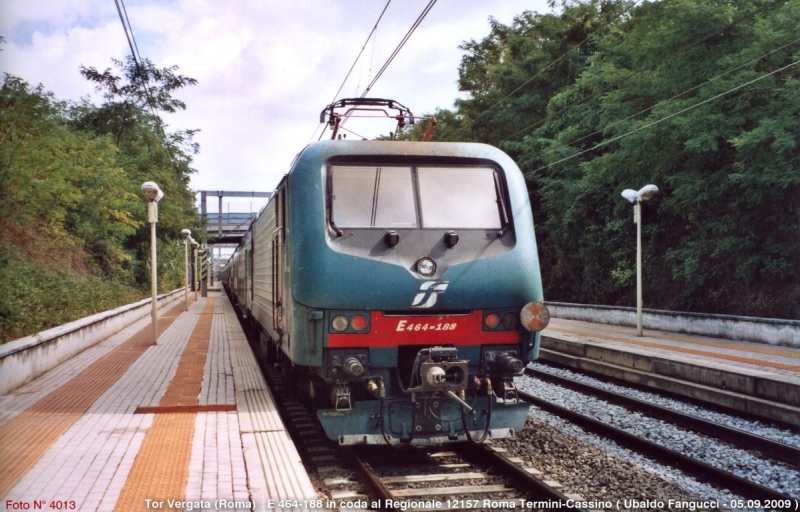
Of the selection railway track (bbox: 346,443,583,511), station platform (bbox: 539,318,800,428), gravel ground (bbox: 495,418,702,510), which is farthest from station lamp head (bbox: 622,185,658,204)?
railway track (bbox: 346,443,583,511)

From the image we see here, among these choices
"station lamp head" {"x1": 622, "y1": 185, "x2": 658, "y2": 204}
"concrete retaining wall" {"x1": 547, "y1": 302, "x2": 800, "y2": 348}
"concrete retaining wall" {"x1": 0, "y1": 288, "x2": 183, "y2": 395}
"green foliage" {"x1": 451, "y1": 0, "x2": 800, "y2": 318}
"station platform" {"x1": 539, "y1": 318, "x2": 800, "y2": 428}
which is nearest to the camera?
"concrete retaining wall" {"x1": 0, "y1": 288, "x2": 183, "y2": 395}

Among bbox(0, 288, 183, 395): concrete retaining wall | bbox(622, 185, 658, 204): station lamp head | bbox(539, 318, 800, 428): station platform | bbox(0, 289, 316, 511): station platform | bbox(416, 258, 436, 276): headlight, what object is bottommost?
bbox(539, 318, 800, 428): station platform

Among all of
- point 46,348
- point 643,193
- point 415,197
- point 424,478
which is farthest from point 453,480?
point 643,193

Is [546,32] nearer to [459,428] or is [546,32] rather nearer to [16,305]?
[16,305]

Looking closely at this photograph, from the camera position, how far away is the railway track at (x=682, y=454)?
19.3ft

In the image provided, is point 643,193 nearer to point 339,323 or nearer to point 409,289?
point 409,289

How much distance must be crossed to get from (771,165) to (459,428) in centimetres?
1060

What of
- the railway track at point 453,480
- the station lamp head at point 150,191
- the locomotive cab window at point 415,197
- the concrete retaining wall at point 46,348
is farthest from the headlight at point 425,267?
the station lamp head at point 150,191

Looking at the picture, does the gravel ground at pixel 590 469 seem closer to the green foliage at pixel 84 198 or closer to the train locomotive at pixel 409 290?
the train locomotive at pixel 409 290

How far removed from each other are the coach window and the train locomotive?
11 millimetres

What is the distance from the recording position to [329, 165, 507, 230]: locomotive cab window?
6523 mm

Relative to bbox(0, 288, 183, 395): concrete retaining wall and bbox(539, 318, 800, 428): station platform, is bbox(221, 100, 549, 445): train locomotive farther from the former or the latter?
bbox(539, 318, 800, 428): station platform

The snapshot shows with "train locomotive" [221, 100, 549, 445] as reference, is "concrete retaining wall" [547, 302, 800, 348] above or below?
below

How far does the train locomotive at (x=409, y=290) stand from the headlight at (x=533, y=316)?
0.01 meters
